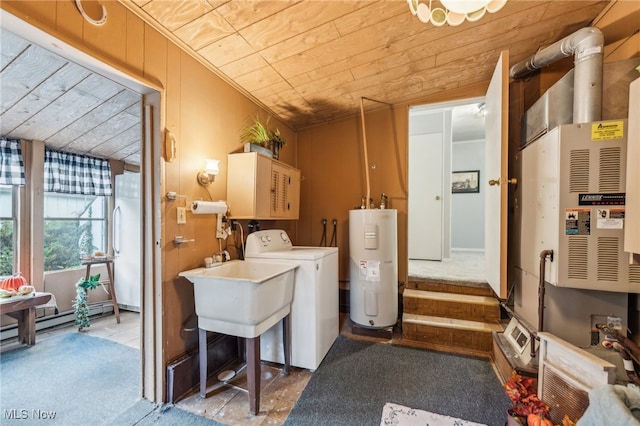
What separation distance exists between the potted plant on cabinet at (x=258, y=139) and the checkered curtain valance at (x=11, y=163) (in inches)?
94.5

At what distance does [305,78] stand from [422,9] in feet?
3.70

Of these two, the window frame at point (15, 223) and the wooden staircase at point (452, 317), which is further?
the window frame at point (15, 223)

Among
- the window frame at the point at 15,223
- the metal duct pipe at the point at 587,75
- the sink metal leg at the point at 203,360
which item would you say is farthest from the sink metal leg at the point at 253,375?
the window frame at the point at 15,223

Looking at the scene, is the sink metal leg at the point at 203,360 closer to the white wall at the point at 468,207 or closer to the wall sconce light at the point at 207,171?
the wall sconce light at the point at 207,171

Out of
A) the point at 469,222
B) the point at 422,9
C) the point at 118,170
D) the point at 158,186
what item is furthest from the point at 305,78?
the point at 469,222

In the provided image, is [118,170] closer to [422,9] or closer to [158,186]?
[158,186]

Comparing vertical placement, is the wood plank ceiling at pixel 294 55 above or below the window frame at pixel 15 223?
above

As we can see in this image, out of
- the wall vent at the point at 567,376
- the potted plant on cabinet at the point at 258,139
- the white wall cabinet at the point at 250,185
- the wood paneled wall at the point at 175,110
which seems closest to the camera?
the wall vent at the point at 567,376

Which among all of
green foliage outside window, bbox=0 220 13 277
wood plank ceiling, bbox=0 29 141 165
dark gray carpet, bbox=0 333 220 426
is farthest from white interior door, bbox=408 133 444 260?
green foliage outside window, bbox=0 220 13 277

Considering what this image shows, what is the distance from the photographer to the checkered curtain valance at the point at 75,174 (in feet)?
9.48

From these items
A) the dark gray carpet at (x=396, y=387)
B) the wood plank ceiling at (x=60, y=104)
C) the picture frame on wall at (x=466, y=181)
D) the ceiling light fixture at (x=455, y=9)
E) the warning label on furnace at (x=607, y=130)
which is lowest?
the dark gray carpet at (x=396, y=387)

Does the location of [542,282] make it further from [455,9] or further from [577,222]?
[455,9]

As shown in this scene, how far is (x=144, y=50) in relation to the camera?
152cm

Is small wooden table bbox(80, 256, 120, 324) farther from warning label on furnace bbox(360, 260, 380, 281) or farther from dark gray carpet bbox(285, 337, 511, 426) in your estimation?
warning label on furnace bbox(360, 260, 380, 281)
